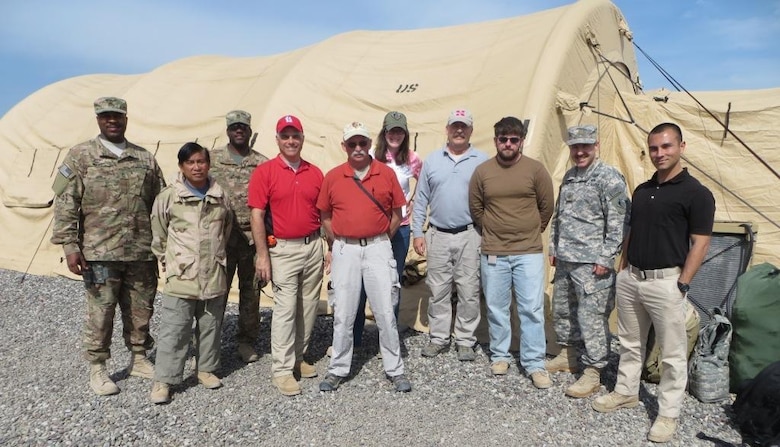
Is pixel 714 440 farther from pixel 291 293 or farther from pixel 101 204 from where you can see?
pixel 101 204

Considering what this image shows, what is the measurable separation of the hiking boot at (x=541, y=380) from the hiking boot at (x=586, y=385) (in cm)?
17

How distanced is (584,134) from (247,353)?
3.47m

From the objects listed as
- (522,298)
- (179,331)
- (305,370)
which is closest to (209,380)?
(179,331)

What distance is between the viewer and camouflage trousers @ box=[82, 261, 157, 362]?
412 cm

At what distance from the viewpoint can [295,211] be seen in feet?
13.4

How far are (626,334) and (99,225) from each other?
405 centimetres

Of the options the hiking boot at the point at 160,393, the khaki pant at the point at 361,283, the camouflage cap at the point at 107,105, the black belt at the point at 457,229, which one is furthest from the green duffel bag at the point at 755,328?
the camouflage cap at the point at 107,105

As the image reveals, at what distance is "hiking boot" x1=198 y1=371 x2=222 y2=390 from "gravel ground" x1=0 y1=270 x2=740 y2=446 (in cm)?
5

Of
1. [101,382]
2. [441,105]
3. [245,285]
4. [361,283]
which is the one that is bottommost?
[101,382]

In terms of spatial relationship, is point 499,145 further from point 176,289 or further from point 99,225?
point 99,225

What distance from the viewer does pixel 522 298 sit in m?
4.27

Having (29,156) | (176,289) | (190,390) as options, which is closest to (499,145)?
(176,289)

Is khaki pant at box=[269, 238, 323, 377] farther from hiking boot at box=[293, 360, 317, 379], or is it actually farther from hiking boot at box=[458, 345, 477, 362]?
hiking boot at box=[458, 345, 477, 362]

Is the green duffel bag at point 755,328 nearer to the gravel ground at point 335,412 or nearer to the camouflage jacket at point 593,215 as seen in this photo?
the gravel ground at point 335,412
